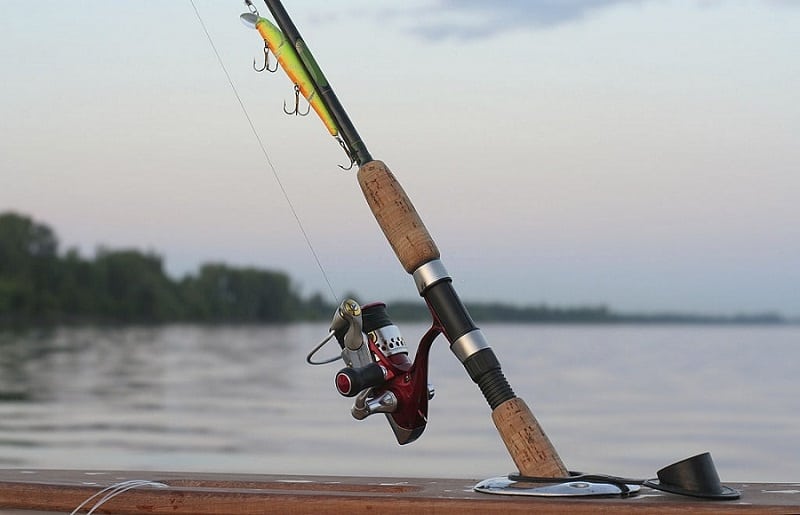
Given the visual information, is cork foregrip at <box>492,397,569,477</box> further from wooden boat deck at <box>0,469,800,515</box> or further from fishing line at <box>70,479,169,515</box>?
fishing line at <box>70,479,169,515</box>

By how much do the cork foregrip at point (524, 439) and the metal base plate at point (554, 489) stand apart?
0.05 m

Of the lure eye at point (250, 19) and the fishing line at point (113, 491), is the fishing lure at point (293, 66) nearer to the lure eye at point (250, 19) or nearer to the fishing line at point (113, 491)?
the lure eye at point (250, 19)

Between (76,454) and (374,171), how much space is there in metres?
7.73

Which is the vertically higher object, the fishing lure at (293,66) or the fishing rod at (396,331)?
the fishing lure at (293,66)

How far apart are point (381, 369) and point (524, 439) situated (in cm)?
34

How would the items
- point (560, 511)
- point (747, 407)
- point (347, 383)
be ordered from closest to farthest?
1. point (560, 511)
2. point (347, 383)
3. point (747, 407)

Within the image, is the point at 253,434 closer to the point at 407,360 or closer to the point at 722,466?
the point at 722,466

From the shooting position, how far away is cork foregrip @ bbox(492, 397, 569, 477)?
2.56 meters

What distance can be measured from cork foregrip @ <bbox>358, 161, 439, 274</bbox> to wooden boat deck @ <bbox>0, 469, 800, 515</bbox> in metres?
0.49

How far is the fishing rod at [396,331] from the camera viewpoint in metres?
2.58

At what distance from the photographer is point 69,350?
28234mm

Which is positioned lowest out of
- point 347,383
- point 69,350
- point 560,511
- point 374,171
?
point 560,511

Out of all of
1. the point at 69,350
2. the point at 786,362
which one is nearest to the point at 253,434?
the point at 786,362

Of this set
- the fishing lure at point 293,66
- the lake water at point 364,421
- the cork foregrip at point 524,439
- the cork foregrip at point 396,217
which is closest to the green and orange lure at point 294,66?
the fishing lure at point 293,66
